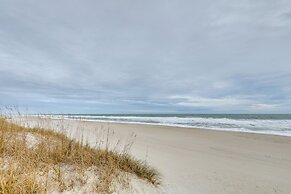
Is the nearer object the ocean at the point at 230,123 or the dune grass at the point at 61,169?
the dune grass at the point at 61,169

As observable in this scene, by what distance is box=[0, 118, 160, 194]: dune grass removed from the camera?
11.4 ft

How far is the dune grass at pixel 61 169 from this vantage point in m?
3.49

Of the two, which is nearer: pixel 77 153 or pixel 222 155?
pixel 77 153

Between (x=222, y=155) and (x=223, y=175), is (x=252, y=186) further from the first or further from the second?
(x=222, y=155)

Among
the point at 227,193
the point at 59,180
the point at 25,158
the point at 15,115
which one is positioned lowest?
the point at 227,193

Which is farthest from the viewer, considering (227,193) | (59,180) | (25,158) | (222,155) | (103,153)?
(222,155)

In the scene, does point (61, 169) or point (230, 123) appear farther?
point (230, 123)

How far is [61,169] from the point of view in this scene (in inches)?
172

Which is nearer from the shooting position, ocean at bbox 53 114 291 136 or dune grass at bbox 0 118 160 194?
dune grass at bbox 0 118 160 194

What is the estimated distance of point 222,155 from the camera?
8.91 metres

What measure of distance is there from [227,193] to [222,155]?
4.28 m

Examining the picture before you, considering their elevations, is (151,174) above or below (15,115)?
below

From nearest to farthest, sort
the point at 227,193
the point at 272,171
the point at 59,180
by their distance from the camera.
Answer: the point at 59,180 → the point at 227,193 → the point at 272,171

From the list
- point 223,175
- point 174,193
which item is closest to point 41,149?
point 174,193
